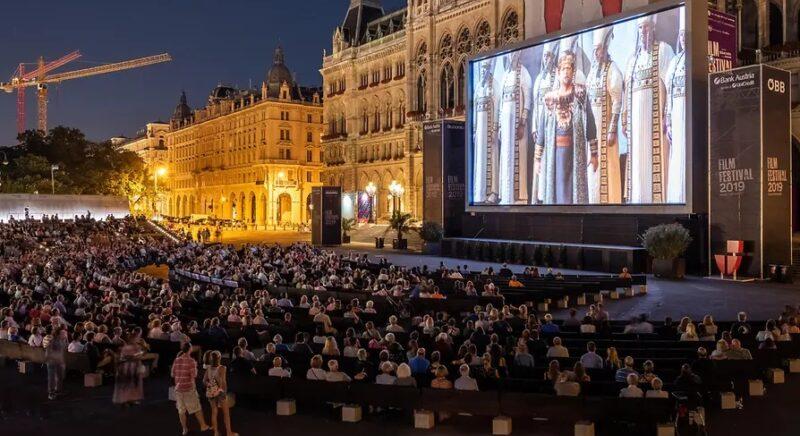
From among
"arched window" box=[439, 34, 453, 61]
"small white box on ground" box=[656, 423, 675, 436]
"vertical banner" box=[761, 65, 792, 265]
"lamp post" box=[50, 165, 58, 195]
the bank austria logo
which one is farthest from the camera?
"lamp post" box=[50, 165, 58, 195]

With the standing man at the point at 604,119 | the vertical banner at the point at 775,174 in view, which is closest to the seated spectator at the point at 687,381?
the vertical banner at the point at 775,174

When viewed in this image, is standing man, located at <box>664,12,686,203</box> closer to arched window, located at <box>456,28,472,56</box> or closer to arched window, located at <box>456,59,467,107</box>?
arched window, located at <box>456,28,472,56</box>

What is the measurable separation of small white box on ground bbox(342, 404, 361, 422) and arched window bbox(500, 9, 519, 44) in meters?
48.9

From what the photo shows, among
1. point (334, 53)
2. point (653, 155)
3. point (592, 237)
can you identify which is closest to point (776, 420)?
point (653, 155)

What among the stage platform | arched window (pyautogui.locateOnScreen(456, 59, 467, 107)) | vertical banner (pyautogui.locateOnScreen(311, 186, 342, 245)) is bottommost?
the stage platform

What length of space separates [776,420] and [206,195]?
118322 millimetres

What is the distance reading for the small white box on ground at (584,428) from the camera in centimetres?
1080

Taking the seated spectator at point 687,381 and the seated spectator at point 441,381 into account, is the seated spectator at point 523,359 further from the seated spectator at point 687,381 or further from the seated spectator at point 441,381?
the seated spectator at point 687,381

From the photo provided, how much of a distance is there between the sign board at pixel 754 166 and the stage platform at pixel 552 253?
3974mm

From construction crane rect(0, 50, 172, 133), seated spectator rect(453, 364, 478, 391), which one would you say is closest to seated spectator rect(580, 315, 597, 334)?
seated spectator rect(453, 364, 478, 391)

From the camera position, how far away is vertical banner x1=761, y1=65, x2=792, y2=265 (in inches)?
1160

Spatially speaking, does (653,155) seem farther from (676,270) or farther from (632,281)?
(632,281)

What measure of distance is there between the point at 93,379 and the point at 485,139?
3183 cm

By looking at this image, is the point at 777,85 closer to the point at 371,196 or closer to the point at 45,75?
the point at 371,196
